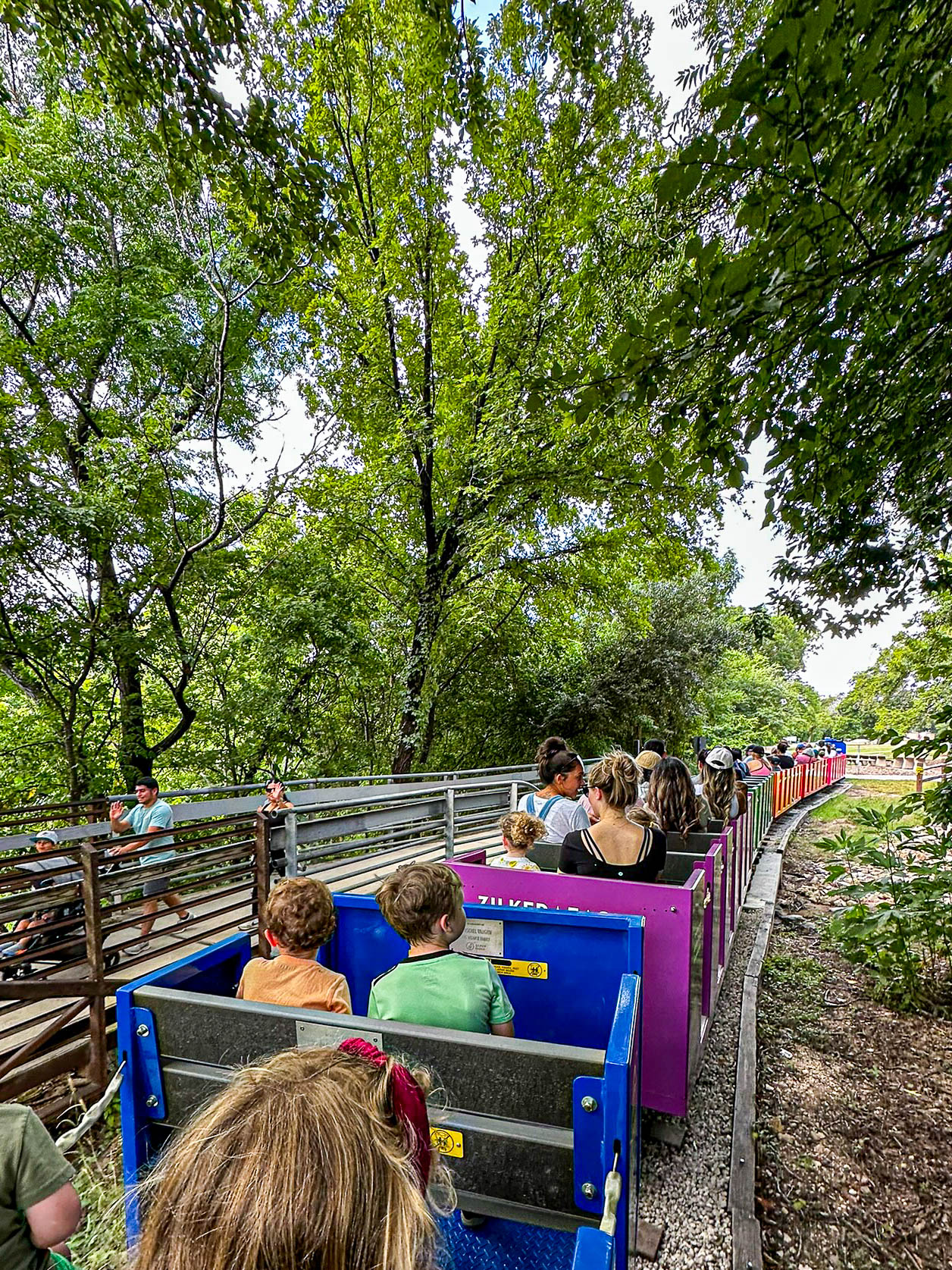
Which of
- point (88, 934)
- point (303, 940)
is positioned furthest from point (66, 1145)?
point (88, 934)

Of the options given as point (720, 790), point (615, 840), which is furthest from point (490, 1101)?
point (720, 790)

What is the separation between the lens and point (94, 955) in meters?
3.76

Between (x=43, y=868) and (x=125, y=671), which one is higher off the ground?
(x=125, y=671)

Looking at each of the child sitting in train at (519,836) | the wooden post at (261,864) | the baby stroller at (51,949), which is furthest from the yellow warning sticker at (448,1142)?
the wooden post at (261,864)

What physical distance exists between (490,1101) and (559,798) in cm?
332

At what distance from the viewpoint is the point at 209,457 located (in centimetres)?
1123

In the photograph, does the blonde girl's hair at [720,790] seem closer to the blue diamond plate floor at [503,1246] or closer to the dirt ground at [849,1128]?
the dirt ground at [849,1128]

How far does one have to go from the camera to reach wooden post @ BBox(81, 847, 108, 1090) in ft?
12.2

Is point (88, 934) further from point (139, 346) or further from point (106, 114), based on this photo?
point (106, 114)

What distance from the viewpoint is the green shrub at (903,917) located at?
4.37 meters

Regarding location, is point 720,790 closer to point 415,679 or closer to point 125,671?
point 415,679

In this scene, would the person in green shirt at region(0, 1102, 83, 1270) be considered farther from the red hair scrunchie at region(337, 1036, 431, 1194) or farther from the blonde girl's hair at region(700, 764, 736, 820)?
the blonde girl's hair at region(700, 764, 736, 820)

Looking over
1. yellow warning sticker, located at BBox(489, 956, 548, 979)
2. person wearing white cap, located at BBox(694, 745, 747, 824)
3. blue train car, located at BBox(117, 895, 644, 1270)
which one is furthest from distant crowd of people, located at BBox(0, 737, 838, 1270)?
person wearing white cap, located at BBox(694, 745, 747, 824)

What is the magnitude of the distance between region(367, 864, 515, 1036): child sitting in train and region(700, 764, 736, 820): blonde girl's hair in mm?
4677
